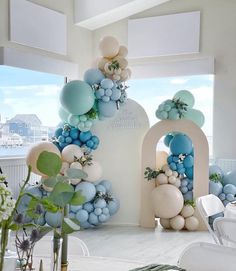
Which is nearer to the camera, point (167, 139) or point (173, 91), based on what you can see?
point (167, 139)

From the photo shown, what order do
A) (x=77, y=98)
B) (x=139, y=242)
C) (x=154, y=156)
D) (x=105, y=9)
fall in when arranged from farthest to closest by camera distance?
(x=105, y=9)
(x=154, y=156)
(x=77, y=98)
(x=139, y=242)

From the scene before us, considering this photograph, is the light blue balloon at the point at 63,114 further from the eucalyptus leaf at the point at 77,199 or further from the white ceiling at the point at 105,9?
the eucalyptus leaf at the point at 77,199

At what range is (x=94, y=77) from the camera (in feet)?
18.5

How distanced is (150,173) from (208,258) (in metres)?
4.30

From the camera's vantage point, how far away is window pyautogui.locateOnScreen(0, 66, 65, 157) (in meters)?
6.16

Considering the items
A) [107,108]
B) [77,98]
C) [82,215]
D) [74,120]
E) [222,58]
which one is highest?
[222,58]

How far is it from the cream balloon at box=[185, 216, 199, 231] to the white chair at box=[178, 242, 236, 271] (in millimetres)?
4133

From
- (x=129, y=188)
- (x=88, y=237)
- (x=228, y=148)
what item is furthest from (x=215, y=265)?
(x=228, y=148)

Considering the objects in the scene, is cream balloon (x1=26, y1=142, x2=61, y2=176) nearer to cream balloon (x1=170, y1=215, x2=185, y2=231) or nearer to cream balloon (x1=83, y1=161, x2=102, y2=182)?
cream balloon (x1=83, y1=161, x2=102, y2=182)

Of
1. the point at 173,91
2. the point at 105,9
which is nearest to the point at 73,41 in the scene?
the point at 105,9

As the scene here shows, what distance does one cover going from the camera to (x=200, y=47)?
21.5 feet

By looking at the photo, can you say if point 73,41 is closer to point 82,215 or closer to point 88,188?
point 88,188

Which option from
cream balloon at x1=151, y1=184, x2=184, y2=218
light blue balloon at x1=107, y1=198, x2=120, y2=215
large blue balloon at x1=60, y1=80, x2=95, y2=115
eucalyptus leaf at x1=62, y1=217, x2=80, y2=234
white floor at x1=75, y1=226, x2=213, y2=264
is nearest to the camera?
eucalyptus leaf at x1=62, y1=217, x2=80, y2=234

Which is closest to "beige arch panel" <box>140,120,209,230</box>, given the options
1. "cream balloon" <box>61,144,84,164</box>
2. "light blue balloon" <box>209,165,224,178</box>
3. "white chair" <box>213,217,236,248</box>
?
"light blue balloon" <box>209,165,224,178</box>
